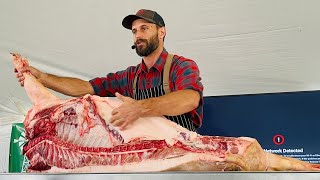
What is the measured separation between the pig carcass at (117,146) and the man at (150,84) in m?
0.04

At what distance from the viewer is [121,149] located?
1.32 m

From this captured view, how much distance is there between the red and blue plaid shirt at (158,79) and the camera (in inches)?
59.3

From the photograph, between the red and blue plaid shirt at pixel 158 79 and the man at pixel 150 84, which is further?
the red and blue plaid shirt at pixel 158 79

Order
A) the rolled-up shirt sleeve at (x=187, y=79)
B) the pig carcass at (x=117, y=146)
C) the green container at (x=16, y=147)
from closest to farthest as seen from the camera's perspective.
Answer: the pig carcass at (x=117, y=146) < the rolled-up shirt sleeve at (x=187, y=79) < the green container at (x=16, y=147)

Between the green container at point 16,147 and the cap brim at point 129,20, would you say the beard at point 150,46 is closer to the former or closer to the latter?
the cap brim at point 129,20

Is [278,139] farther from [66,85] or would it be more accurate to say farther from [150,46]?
[66,85]

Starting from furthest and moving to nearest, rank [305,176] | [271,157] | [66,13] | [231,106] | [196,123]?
[66,13], [231,106], [196,123], [271,157], [305,176]

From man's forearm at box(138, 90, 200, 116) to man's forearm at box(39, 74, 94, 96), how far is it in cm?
37

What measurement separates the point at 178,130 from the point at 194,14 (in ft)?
3.37

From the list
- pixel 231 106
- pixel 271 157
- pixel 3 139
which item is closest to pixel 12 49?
pixel 3 139

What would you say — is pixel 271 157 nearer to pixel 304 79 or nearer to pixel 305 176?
pixel 305 176

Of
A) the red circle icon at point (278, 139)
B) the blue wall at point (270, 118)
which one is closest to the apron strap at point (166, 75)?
the blue wall at point (270, 118)

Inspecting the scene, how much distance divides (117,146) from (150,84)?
0.32 metres

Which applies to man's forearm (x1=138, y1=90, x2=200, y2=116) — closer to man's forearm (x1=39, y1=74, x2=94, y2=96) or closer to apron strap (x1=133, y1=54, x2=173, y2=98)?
apron strap (x1=133, y1=54, x2=173, y2=98)
